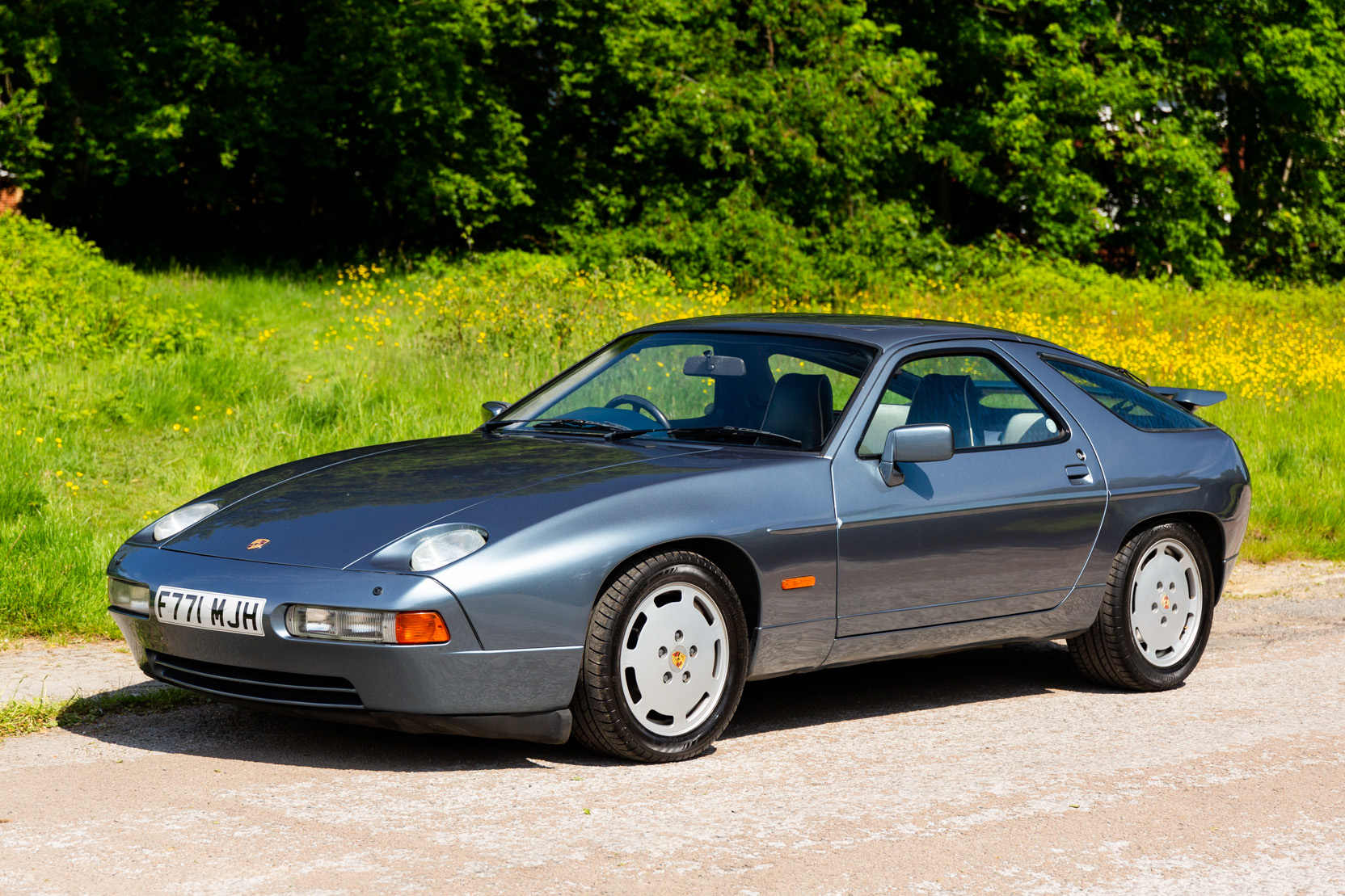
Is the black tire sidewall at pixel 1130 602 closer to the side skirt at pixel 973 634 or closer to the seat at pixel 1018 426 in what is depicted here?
the side skirt at pixel 973 634

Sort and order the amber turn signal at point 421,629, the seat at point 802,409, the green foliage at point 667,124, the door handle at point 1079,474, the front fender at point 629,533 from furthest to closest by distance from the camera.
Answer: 1. the green foliage at point 667,124
2. the door handle at point 1079,474
3. the seat at point 802,409
4. the front fender at point 629,533
5. the amber turn signal at point 421,629

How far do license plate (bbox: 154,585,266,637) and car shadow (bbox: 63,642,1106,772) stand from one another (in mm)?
498

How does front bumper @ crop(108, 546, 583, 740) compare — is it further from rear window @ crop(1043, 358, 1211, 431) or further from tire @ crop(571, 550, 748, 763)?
rear window @ crop(1043, 358, 1211, 431)

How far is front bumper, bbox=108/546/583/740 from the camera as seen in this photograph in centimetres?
444

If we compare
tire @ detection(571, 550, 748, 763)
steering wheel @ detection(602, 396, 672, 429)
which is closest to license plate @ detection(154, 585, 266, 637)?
tire @ detection(571, 550, 748, 763)

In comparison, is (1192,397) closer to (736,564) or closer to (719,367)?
(719,367)

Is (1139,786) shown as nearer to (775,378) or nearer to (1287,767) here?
(1287,767)

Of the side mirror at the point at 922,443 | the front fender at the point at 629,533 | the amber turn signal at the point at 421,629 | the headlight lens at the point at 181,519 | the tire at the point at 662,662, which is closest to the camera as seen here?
the amber turn signal at the point at 421,629

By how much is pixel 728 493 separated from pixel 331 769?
1.56 m

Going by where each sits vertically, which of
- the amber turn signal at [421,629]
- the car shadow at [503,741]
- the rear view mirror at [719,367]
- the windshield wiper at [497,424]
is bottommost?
the car shadow at [503,741]

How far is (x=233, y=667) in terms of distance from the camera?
4.72m

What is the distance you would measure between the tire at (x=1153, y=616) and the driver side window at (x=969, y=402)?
2.25ft

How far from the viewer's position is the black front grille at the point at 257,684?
4.56 m

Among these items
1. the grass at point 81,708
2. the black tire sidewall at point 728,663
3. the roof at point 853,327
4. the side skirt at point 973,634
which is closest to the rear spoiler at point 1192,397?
the roof at point 853,327
